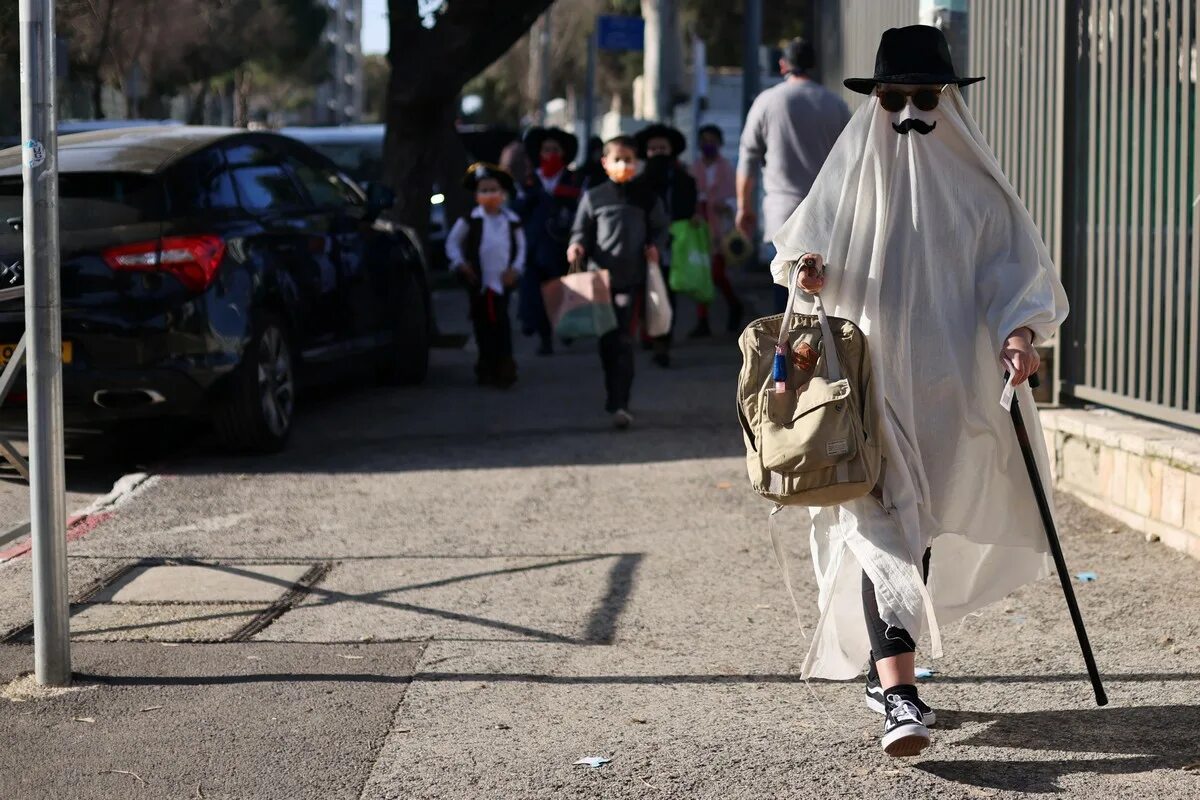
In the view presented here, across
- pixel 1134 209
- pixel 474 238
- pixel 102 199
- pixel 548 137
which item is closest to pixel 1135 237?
pixel 1134 209

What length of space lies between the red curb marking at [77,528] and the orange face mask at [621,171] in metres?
3.96

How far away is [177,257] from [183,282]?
126 mm

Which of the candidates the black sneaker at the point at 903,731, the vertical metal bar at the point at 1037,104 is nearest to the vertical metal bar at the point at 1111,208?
the vertical metal bar at the point at 1037,104

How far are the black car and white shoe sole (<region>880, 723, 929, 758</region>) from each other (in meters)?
5.03

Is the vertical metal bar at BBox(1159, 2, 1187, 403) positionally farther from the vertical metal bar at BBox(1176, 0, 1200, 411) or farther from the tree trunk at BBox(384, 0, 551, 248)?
the tree trunk at BBox(384, 0, 551, 248)

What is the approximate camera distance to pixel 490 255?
11383mm

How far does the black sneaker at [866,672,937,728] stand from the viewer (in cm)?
432

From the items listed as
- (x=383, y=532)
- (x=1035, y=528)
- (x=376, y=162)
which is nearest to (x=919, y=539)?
(x=1035, y=528)

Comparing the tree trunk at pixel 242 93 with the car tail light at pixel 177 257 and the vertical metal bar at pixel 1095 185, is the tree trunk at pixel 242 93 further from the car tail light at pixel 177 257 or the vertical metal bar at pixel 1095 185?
the vertical metal bar at pixel 1095 185

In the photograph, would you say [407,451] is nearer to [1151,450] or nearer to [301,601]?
[301,601]

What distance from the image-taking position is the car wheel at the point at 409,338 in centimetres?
1137

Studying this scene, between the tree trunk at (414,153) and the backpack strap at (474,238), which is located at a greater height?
the tree trunk at (414,153)

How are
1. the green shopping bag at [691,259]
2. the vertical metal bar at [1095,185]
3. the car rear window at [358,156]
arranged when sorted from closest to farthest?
the vertical metal bar at [1095,185] → the green shopping bag at [691,259] → the car rear window at [358,156]

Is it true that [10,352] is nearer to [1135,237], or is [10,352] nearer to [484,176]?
[484,176]
